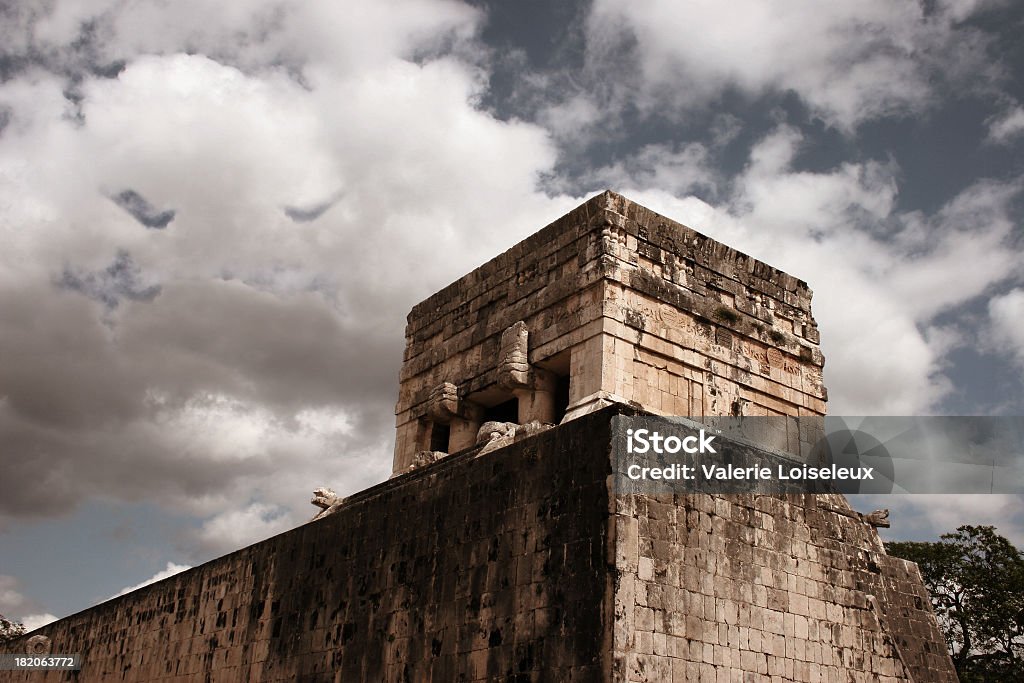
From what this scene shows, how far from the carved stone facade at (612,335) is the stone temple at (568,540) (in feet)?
0.11

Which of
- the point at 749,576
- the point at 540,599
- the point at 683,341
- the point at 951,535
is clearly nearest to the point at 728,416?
the point at 683,341

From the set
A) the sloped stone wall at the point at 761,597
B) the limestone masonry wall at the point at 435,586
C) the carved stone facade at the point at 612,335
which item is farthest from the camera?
the carved stone facade at the point at 612,335

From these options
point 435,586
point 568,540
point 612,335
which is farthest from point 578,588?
point 612,335

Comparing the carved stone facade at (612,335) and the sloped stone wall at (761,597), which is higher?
the carved stone facade at (612,335)

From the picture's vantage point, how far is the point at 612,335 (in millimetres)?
13039

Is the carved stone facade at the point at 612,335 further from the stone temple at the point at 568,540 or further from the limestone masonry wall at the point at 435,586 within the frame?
the limestone masonry wall at the point at 435,586

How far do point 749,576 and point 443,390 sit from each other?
270 inches

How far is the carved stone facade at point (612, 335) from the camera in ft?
43.5

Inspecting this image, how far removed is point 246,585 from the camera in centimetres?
1370

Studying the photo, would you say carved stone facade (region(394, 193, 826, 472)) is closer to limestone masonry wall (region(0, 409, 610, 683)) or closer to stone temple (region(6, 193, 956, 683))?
stone temple (region(6, 193, 956, 683))

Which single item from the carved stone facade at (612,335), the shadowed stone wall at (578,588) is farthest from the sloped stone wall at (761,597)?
the carved stone facade at (612,335)

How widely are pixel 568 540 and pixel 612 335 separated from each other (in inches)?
183

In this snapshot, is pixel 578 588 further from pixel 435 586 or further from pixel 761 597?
pixel 435 586

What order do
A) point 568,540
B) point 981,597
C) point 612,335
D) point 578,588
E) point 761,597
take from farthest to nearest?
point 981,597
point 612,335
point 761,597
point 568,540
point 578,588
